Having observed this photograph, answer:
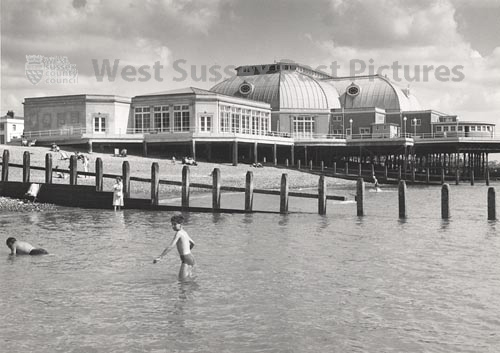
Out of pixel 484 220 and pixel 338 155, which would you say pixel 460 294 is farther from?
pixel 338 155

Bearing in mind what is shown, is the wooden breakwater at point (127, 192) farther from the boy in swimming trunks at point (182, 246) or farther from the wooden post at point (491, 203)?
the boy in swimming trunks at point (182, 246)

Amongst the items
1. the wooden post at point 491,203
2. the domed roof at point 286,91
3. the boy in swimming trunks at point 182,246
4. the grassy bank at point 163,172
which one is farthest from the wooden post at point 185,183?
the domed roof at point 286,91

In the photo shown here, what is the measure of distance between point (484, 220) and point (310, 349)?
21429 mm

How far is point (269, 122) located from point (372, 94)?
65.8ft

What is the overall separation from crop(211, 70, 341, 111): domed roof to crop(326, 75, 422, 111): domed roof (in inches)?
127

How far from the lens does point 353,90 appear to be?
97688 mm

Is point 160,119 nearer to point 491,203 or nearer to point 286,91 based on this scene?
point 286,91

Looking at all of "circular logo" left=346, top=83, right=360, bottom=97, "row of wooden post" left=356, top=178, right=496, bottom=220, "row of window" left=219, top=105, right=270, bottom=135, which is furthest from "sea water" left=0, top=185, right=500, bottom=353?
"circular logo" left=346, top=83, right=360, bottom=97

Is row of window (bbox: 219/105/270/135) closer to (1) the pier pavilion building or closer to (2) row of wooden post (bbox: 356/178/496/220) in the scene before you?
(1) the pier pavilion building

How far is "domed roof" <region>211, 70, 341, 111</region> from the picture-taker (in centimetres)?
8931

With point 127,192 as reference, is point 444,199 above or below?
below

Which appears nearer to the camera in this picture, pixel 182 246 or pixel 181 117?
pixel 182 246

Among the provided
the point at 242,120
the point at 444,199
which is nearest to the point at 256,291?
the point at 444,199

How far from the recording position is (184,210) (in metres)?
31.5
